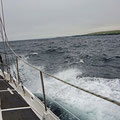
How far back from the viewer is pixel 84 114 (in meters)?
3.66

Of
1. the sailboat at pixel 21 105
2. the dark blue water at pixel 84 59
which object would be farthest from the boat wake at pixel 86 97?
the dark blue water at pixel 84 59

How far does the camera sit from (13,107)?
2602 millimetres

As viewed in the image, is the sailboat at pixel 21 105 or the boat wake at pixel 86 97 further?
the boat wake at pixel 86 97

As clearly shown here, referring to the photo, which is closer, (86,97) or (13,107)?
(13,107)

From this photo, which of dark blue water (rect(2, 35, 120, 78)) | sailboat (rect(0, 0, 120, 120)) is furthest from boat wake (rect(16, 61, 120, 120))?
dark blue water (rect(2, 35, 120, 78))

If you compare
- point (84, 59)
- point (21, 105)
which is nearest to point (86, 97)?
point (21, 105)

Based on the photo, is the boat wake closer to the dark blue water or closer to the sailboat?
the sailboat

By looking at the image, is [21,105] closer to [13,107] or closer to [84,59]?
[13,107]

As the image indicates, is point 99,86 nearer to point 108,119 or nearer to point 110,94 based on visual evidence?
point 110,94

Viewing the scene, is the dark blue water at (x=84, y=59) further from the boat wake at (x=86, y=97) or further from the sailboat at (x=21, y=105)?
the sailboat at (x=21, y=105)

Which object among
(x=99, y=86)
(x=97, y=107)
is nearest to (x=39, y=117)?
(x=97, y=107)

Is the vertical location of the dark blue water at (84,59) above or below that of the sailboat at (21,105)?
below

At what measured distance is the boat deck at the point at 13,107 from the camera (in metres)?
→ 2.30

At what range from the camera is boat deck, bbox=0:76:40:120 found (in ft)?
7.54
